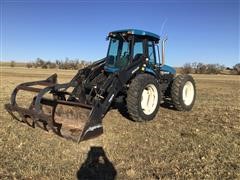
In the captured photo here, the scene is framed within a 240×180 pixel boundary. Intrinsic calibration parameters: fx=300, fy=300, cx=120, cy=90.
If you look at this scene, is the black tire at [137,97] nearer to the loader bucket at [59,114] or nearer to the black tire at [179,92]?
the loader bucket at [59,114]

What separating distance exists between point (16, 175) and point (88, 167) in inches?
44.9

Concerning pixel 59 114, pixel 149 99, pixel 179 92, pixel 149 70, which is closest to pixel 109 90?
pixel 59 114

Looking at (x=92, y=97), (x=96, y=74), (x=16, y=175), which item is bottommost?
(x=16, y=175)

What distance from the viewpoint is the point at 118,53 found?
896 centimetres

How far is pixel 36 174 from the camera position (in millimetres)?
4629

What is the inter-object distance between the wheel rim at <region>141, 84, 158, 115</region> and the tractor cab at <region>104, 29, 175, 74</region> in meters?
0.78

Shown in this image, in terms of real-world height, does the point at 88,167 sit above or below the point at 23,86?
below

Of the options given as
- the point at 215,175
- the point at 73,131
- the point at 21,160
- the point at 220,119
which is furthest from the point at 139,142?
the point at 220,119

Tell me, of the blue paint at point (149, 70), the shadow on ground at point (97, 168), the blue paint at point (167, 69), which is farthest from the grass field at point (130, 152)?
the blue paint at point (167, 69)

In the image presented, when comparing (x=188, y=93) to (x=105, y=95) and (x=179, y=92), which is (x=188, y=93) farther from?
(x=105, y=95)

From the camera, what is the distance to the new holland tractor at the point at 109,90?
6578 millimetres

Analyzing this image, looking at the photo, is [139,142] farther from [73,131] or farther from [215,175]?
Answer: [215,175]

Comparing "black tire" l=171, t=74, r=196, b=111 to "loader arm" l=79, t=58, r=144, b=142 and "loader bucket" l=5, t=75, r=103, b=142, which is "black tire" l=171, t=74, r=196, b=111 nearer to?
"loader arm" l=79, t=58, r=144, b=142

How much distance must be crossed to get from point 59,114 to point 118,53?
2635 mm
